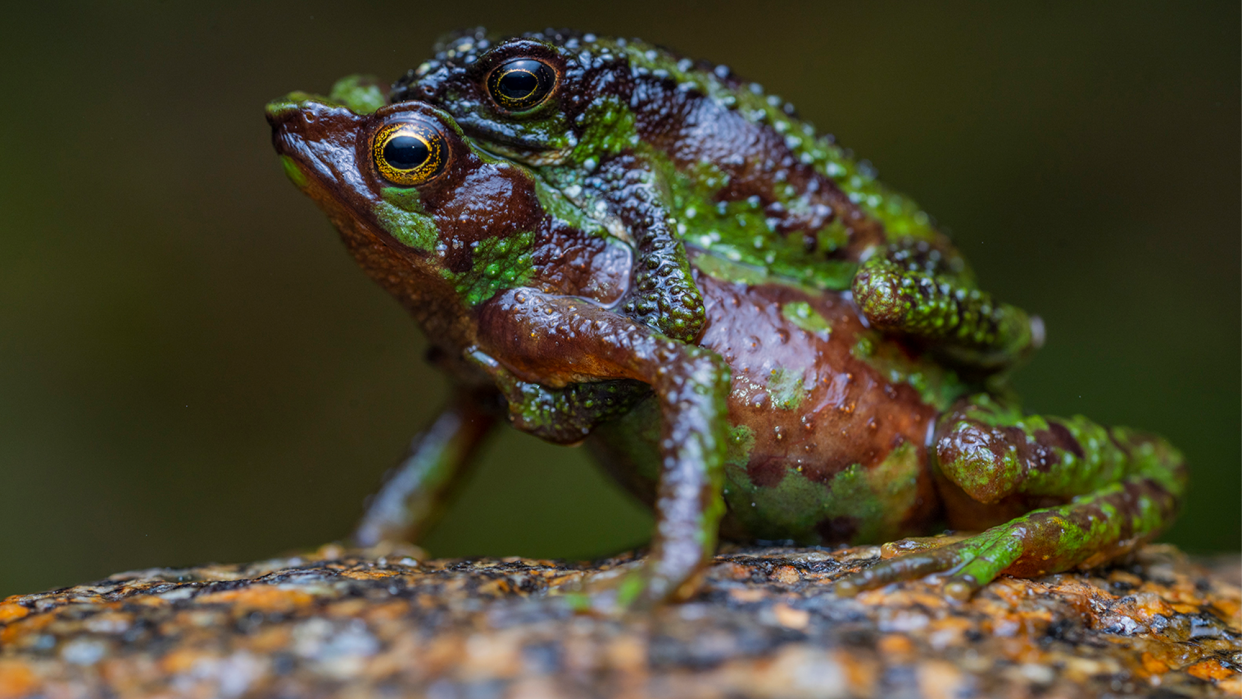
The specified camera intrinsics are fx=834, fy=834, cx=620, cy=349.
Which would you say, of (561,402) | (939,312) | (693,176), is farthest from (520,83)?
(939,312)

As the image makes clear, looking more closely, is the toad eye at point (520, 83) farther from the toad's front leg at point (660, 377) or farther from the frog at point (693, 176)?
the toad's front leg at point (660, 377)

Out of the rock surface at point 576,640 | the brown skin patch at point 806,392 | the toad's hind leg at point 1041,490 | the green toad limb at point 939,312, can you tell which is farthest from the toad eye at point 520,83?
the toad's hind leg at point 1041,490

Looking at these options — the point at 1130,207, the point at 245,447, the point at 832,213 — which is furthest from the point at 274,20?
the point at 1130,207

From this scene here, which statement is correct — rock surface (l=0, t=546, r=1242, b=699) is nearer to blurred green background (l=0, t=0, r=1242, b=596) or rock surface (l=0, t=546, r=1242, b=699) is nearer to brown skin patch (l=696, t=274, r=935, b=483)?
brown skin patch (l=696, t=274, r=935, b=483)

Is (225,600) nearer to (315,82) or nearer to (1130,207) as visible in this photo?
(315,82)

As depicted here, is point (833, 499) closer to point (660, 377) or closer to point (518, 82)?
point (660, 377)

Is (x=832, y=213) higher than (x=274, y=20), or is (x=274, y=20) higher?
(x=274, y=20)

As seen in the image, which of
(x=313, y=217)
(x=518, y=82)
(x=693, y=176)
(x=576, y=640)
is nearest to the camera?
(x=576, y=640)
